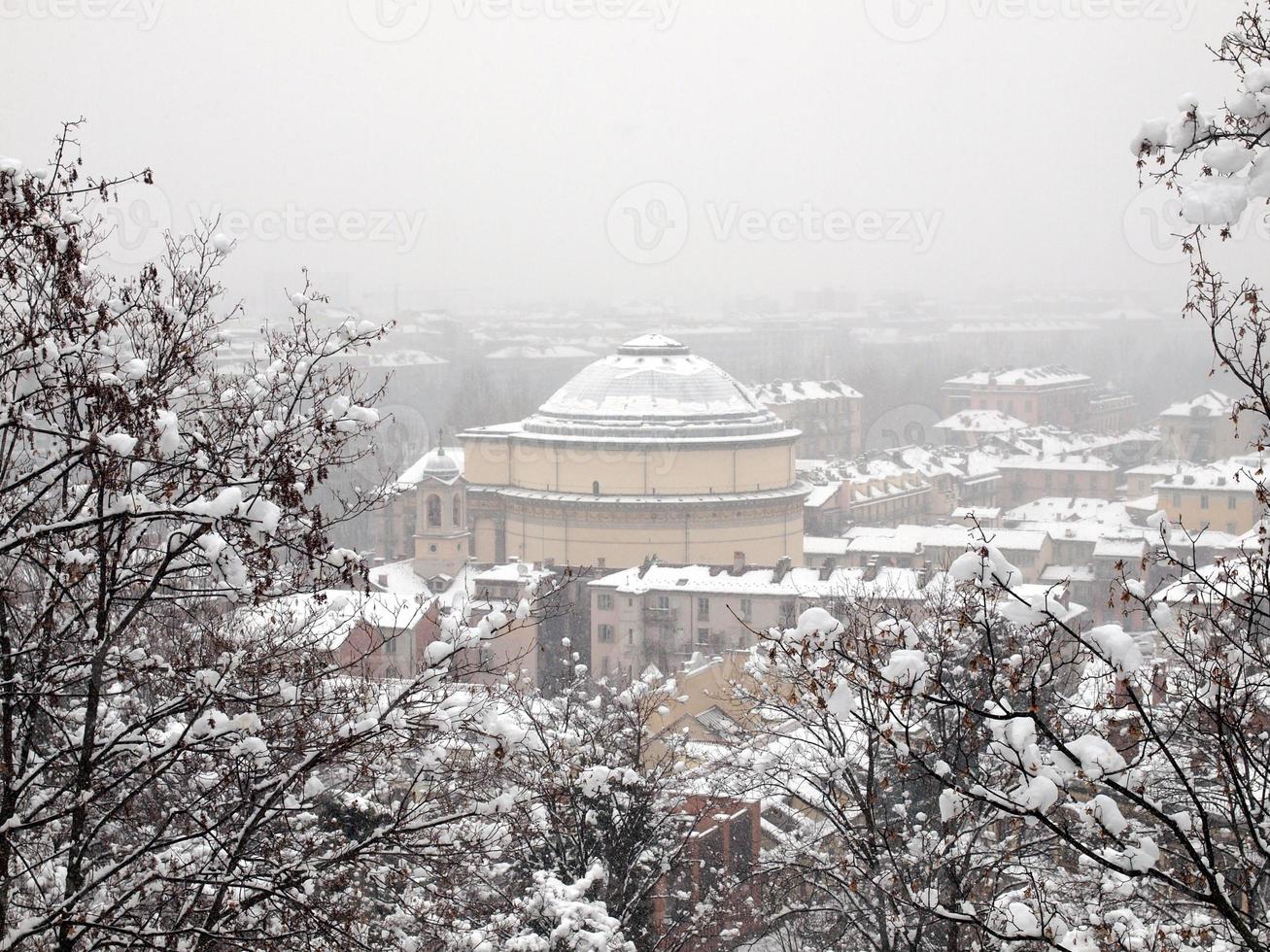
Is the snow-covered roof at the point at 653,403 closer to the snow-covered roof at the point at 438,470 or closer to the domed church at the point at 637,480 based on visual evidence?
the domed church at the point at 637,480

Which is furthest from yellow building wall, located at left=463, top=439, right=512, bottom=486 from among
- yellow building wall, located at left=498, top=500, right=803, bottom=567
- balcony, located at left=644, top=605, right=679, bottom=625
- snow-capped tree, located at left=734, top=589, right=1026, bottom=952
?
snow-capped tree, located at left=734, top=589, right=1026, bottom=952

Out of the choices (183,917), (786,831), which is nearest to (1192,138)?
(183,917)

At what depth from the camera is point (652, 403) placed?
41.2m

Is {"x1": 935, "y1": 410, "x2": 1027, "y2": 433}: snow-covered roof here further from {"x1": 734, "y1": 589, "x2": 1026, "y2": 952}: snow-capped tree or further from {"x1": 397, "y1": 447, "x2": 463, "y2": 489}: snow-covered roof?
{"x1": 734, "y1": 589, "x2": 1026, "y2": 952}: snow-capped tree

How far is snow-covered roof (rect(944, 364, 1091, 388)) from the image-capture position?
85.1m

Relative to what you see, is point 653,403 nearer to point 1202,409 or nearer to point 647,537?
point 647,537

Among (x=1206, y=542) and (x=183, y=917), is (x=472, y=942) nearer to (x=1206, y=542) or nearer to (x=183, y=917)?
(x=183, y=917)

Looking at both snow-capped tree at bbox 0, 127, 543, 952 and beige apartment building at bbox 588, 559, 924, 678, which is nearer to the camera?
snow-capped tree at bbox 0, 127, 543, 952

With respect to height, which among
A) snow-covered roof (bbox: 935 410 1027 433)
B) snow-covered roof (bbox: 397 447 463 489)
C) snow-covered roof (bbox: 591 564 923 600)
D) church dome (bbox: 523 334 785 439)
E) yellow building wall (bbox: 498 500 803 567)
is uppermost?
church dome (bbox: 523 334 785 439)

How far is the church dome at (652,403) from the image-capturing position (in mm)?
40500

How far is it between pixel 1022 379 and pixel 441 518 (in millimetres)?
52661

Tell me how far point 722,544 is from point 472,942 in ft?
108

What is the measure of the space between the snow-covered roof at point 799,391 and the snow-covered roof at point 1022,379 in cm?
1045

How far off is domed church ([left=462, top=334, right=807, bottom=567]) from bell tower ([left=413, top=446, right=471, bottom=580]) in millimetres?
1049
